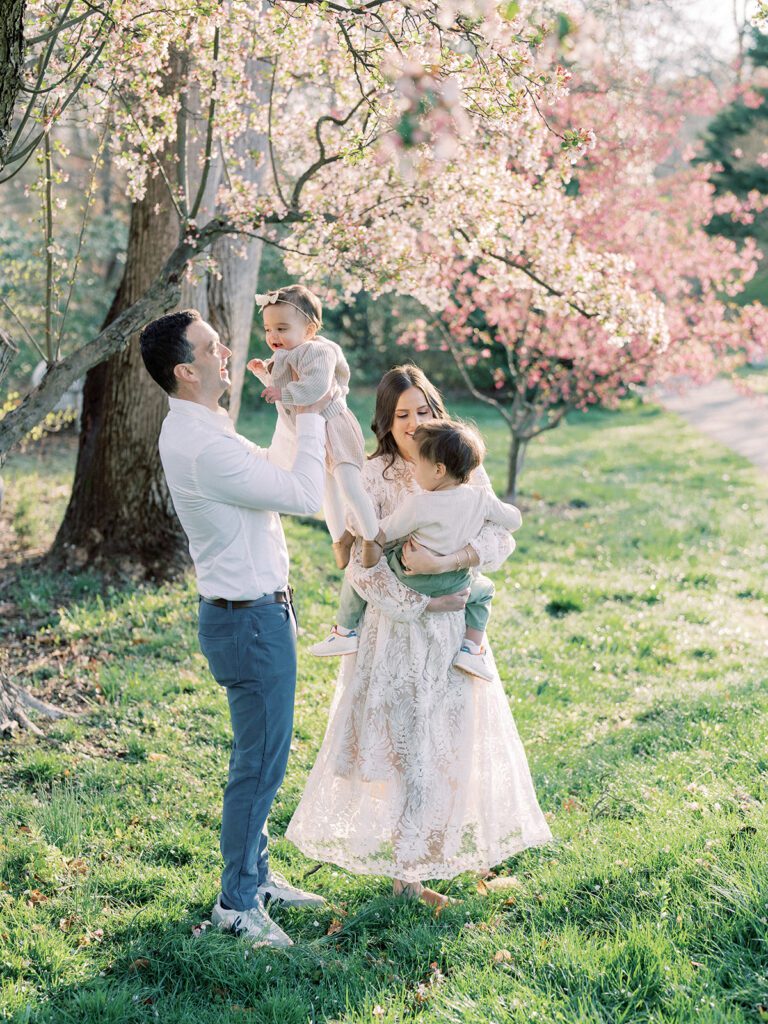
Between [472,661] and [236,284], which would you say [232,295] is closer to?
[236,284]

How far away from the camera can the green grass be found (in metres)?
2.74

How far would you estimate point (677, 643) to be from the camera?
247 inches

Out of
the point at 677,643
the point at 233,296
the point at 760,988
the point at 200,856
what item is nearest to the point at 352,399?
the point at 233,296

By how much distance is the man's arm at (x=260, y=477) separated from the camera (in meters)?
2.71

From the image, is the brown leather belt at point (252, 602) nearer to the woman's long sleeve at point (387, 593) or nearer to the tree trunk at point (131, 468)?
the woman's long sleeve at point (387, 593)

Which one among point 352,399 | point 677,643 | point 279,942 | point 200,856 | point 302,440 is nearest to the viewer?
point 302,440

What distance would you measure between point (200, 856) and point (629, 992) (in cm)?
172

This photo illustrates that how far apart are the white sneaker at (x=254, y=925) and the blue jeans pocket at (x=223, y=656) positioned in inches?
31.3

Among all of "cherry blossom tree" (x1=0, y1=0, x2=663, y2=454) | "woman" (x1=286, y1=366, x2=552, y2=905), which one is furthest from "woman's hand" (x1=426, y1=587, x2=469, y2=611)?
"cherry blossom tree" (x1=0, y1=0, x2=663, y2=454)

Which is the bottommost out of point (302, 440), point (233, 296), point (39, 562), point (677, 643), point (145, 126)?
point (677, 643)

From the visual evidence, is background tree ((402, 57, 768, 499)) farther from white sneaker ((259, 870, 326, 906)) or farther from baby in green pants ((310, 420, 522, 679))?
white sneaker ((259, 870, 326, 906))

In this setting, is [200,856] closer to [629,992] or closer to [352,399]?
[629,992]

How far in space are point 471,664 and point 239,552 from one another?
937 mm

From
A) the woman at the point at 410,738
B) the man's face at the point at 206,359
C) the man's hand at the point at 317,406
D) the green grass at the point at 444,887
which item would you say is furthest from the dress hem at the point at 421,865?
the man's face at the point at 206,359
